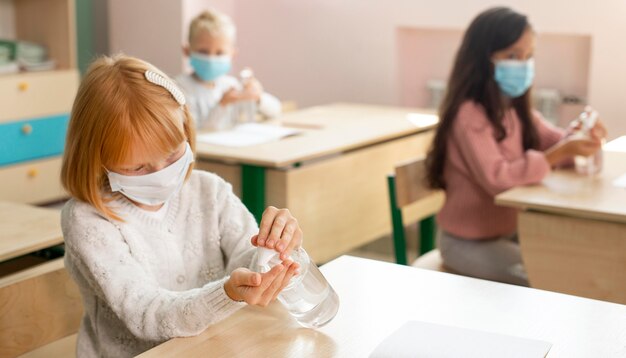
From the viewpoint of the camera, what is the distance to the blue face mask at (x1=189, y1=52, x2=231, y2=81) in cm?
379

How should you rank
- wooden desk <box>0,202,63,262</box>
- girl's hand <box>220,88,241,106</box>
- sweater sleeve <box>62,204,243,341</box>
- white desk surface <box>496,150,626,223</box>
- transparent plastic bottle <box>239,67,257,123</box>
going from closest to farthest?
sweater sleeve <box>62,204,243,341</box> → wooden desk <box>0,202,63,262</box> → white desk surface <box>496,150,626,223</box> → girl's hand <box>220,88,241,106</box> → transparent plastic bottle <box>239,67,257,123</box>

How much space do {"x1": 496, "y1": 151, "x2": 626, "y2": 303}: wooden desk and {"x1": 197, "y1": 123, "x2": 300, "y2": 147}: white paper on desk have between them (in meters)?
1.09

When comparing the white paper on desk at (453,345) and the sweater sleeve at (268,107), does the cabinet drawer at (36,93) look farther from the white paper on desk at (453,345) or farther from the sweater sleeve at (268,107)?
the white paper on desk at (453,345)

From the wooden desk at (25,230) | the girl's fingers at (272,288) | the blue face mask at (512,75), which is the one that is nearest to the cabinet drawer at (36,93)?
the wooden desk at (25,230)

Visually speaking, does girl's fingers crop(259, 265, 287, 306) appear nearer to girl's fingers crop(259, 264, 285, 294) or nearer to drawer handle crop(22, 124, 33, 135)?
girl's fingers crop(259, 264, 285, 294)

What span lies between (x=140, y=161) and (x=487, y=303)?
62 centimetres

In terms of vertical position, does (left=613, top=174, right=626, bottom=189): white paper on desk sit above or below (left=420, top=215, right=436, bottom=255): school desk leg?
above

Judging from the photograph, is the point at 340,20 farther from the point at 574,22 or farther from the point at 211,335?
the point at 211,335

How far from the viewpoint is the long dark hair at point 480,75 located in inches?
112

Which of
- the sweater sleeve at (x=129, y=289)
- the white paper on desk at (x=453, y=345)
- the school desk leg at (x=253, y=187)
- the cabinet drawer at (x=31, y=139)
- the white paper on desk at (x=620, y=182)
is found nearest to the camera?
the white paper on desk at (x=453, y=345)

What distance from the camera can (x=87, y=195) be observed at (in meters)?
1.58

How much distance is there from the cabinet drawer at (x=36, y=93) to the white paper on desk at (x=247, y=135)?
1.43 metres

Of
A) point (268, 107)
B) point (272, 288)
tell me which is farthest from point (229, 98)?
point (272, 288)

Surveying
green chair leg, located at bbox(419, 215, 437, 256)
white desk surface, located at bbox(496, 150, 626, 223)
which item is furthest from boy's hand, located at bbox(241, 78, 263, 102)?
white desk surface, located at bbox(496, 150, 626, 223)
